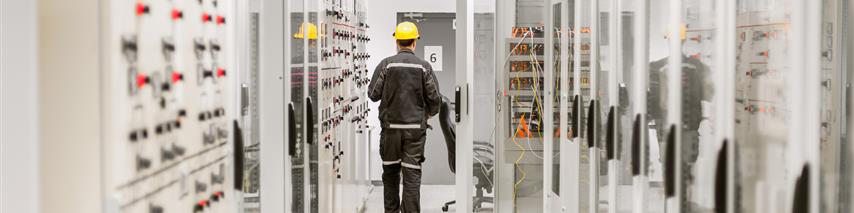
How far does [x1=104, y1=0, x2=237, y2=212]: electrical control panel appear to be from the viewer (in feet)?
8.13

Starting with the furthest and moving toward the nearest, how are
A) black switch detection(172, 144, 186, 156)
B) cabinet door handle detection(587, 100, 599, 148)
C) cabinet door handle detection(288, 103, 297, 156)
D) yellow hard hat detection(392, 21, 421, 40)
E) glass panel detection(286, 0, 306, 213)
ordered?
yellow hard hat detection(392, 21, 421, 40) → cabinet door handle detection(587, 100, 599, 148) → glass panel detection(286, 0, 306, 213) → cabinet door handle detection(288, 103, 297, 156) → black switch detection(172, 144, 186, 156)

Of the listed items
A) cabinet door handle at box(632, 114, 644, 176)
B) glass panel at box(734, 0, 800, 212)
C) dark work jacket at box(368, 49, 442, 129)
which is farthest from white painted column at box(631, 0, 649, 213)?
dark work jacket at box(368, 49, 442, 129)

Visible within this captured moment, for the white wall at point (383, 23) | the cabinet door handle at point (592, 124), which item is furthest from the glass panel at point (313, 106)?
the white wall at point (383, 23)

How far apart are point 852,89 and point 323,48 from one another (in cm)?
316

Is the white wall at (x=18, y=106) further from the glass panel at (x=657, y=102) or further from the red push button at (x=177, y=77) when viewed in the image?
the glass panel at (x=657, y=102)

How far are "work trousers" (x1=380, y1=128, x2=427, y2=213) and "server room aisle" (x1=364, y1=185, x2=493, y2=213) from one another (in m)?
0.89

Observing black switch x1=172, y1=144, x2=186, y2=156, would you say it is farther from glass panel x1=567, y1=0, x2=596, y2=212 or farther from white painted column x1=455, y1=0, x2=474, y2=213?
white painted column x1=455, y1=0, x2=474, y2=213

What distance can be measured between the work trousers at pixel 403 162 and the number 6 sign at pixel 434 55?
103 inches

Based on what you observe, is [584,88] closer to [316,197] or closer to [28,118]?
[316,197]

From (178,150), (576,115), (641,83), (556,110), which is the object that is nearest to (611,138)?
(641,83)

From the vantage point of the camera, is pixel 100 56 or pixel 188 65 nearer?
pixel 100 56

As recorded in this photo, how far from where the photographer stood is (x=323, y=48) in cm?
556

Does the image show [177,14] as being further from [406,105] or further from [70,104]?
[406,105]

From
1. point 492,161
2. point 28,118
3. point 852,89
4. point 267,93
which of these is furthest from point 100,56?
point 492,161
